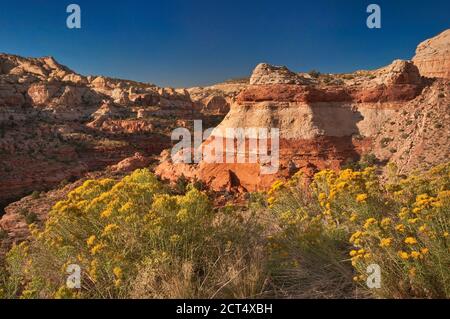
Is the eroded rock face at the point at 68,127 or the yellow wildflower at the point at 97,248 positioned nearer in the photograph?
the yellow wildflower at the point at 97,248

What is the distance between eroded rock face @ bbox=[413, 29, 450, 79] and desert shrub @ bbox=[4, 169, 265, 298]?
2881 centimetres

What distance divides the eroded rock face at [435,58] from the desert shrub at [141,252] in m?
28.8

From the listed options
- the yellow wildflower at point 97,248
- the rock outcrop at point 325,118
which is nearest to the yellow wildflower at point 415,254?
the yellow wildflower at point 97,248

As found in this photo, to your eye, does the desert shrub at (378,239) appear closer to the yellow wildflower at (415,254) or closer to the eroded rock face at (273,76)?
the yellow wildflower at (415,254)

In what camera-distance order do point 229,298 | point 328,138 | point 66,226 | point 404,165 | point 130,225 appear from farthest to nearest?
1. point 328,138
2. point 404,165
3. point 66,226
4. point 130,225
5. point 229,298

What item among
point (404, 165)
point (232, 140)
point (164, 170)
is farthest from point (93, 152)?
point (404, 165)

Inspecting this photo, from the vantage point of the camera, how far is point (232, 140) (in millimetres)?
26141

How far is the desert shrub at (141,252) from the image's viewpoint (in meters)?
4.02

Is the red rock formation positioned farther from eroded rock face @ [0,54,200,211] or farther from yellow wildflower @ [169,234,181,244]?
yellow wildflower @ [169,234,181,244]

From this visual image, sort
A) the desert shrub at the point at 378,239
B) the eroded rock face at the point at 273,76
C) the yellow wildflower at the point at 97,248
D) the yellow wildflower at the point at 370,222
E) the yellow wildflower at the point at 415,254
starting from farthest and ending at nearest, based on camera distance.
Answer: the eroded rock face at the point at 273,76 → the yellow wildflower at the point at 370,222 → the yellow wildflower at the point at 97,248 → the desert shrub at the point at 378,239 → the yellow wildflower at the point at 415,254

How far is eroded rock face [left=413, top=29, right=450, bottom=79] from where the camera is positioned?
29128 millimetres

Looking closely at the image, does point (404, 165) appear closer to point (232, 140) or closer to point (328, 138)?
point (328, 138)

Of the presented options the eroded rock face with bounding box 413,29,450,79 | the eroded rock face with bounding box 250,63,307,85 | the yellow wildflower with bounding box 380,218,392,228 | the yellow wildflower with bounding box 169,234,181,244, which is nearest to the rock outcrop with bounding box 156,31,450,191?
the eroded rock face with bounding box 250,63,307,85
